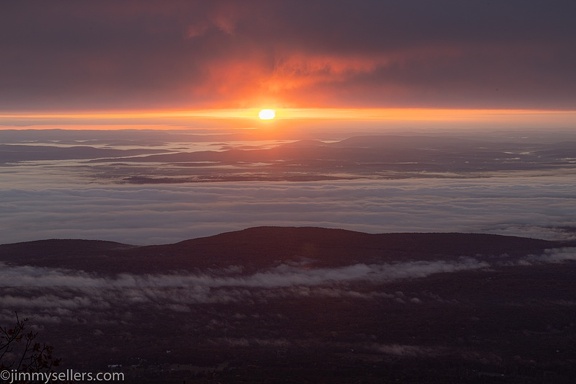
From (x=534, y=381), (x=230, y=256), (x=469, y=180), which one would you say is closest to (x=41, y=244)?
(x=230, y=256)

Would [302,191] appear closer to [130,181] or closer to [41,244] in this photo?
[130,181]

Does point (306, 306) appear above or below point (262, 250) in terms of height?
below

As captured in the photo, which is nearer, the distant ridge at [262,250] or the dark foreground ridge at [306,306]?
the dark foreground ridge at [306,306]

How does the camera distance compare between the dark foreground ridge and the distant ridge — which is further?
the distant ridge
